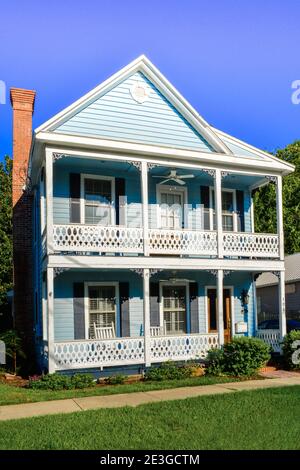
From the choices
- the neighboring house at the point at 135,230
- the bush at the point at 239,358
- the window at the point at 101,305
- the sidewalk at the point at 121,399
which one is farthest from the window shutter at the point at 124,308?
the sidewalk at the point at 121,399

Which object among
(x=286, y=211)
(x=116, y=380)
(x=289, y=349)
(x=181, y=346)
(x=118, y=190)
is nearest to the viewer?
(x=116, y=380)

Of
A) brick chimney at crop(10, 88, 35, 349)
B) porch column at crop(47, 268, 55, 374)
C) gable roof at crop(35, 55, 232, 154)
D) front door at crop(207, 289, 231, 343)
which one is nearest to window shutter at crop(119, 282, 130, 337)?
porch column at crop(47, 268, 55, 374)

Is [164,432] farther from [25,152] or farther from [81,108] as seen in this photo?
[25,152]

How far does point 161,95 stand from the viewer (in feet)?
48.9

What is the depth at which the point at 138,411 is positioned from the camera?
813 cm

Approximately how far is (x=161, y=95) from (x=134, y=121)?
129 centimetres

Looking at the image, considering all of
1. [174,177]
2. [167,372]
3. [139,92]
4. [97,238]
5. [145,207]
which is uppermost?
[139,92]

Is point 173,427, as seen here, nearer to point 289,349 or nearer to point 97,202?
point 289,349

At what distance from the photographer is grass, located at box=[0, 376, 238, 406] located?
32.4 feet

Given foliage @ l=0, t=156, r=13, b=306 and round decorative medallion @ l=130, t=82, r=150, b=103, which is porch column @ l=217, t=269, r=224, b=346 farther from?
foliage @ l=0, t=156, r=13, b=306

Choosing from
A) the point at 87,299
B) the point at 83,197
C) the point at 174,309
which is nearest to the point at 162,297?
the point at 174,309

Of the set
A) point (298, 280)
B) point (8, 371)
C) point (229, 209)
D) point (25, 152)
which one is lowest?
point (8, 371)
